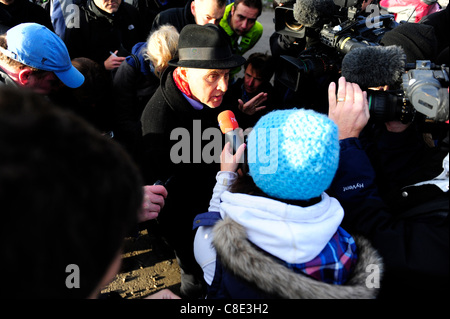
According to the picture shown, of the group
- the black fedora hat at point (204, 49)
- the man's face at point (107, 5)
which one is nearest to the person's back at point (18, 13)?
the man's face at point (107, 5)

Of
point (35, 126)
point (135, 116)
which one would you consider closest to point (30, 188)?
point (35, 126)

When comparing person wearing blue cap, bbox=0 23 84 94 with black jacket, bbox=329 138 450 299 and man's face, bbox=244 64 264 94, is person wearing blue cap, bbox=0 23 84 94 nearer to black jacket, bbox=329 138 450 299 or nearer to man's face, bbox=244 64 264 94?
man's face, bbox=244 64 264 94

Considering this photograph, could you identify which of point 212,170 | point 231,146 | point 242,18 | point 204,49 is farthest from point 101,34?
point 231,146

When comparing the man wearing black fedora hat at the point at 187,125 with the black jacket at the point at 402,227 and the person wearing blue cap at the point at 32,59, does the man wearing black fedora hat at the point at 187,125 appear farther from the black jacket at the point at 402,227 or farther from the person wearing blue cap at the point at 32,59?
the black jacket at the point at 402,227

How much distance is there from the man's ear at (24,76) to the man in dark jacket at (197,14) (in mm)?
1756

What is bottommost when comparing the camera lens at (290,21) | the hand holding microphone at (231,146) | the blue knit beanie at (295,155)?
the hand holding microphone at (231,146)

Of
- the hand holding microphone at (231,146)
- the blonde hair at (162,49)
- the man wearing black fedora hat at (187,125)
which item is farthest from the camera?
the blonde hair at (162,49)

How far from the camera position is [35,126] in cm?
49

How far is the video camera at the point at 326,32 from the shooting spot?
212cm

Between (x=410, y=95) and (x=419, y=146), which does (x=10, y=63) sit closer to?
(x=410, y=95)

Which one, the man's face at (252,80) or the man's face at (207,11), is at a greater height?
the man's face at (207,11)

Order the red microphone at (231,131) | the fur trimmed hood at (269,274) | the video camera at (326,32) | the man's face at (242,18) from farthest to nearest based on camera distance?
1. the man's face at (242,18)
2. the video camera at (326,32)
3. the red microphone at (231,131)
4. the fur trimmed hood at (269,274)

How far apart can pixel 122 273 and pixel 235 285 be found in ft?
5.76

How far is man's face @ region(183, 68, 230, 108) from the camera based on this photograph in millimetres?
1850
